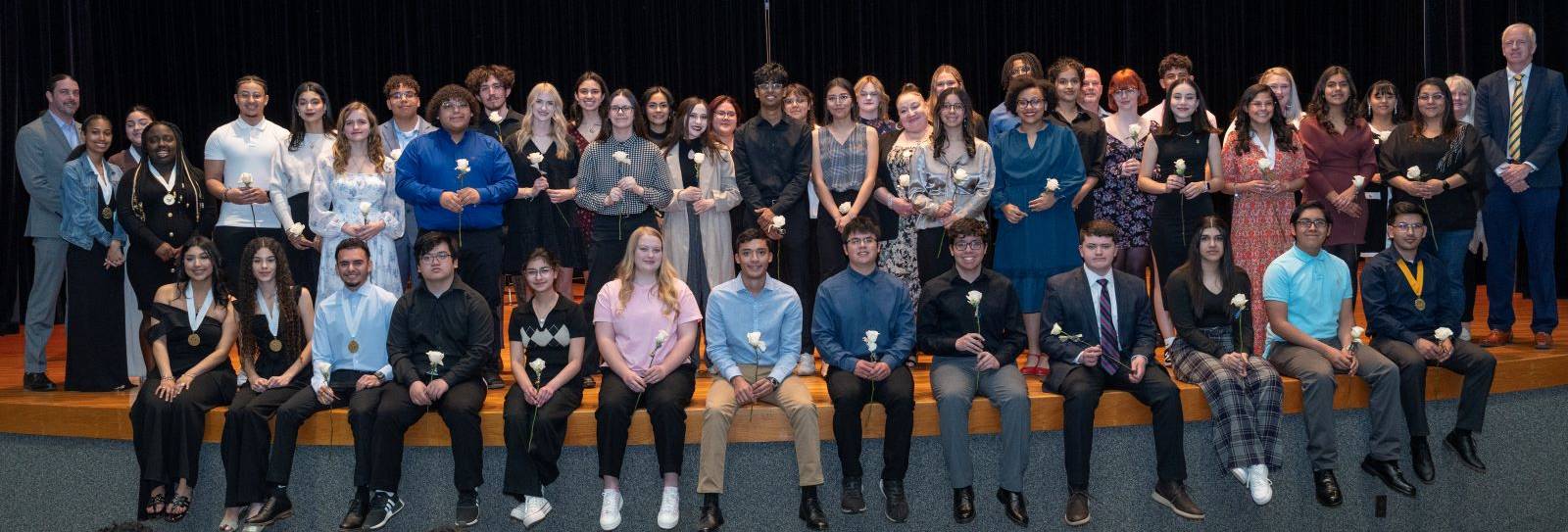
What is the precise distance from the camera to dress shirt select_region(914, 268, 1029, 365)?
5.11 m

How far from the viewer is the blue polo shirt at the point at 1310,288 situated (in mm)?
5219

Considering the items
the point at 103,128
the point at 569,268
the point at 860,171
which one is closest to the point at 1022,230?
the point at 860,171

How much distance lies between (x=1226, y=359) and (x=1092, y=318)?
1.77ft

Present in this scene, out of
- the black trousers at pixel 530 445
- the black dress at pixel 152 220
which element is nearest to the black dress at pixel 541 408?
the black trousers at pixel 530 445

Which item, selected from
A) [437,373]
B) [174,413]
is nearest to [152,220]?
[174,413]

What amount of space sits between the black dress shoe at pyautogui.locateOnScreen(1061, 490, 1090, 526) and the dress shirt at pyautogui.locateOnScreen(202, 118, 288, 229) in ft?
11.6

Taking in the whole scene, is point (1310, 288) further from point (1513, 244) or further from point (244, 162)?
point (244, 162)

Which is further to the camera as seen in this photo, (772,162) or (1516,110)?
(1516,110)

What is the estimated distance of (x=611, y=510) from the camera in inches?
191

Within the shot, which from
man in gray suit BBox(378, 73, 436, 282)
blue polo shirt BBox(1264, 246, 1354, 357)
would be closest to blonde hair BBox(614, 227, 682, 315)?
man in gray suit BBox(378, 73, 436, 282)

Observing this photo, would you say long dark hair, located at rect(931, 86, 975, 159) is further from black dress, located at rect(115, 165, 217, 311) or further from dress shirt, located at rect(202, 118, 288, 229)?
black dress, located at rect(115, 165, 217, 311)

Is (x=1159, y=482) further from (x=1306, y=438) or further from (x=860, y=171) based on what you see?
(x=860, y=171)

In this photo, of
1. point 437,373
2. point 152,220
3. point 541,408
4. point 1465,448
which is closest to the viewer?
point 541,408

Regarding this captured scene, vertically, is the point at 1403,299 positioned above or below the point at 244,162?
below
